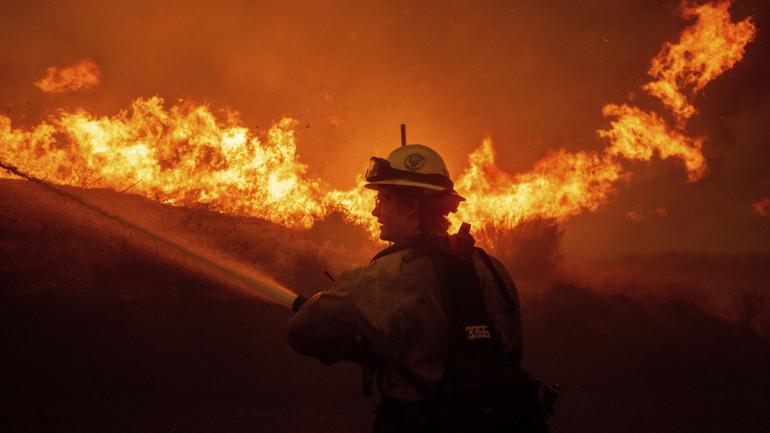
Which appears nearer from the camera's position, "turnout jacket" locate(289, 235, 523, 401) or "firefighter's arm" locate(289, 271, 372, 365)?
"turnout jacket" locate(289, 235, 523, 401)

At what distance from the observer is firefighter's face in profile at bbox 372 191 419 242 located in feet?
10.1

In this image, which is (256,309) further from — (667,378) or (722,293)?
(722,293)

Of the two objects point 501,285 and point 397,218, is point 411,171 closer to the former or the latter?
point 397,218

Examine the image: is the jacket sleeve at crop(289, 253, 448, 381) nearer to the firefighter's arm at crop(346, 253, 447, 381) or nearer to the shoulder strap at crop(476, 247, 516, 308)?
the firefighter's arm at crop(346, 253, 447, 381)

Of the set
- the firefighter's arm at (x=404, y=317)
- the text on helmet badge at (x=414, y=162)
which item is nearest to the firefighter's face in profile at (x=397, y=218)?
the text on helmet badge at (x=414, y=162)

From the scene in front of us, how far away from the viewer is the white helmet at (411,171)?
320 centimetres

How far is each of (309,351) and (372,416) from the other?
591cm

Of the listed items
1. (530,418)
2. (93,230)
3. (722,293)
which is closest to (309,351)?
(530,418)

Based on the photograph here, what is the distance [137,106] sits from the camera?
1650cm

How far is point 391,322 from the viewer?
2303 millimetres

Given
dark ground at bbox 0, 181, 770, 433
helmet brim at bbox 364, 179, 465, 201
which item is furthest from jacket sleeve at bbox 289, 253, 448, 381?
dark ground at bbox 0, 181, 770, 433

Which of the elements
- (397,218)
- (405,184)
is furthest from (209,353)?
(405,184)

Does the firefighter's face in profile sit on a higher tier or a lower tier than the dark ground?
higher

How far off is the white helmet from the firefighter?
58 centimetres
